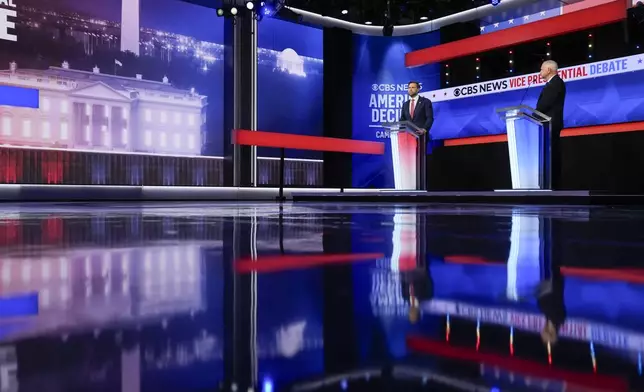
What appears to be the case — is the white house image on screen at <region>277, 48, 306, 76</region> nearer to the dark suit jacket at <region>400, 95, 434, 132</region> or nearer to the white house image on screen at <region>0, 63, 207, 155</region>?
the white house image on screen at <region>0, 63, 207, 155</region>

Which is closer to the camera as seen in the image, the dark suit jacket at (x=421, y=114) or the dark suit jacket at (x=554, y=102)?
the dark suit jacket at (x=554, y=102)

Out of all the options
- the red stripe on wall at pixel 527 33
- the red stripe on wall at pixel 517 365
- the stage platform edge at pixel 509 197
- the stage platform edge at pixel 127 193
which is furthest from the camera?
the stage platform edge at pixel 127 193

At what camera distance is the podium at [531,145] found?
4.64 m

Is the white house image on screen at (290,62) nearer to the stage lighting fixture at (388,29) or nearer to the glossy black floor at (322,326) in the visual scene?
the stage lighting fixture at (388,29)

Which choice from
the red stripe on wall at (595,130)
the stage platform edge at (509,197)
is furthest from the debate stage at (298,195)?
the red stripe on wall at (595,130)

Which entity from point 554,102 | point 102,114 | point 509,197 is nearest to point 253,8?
point 102,114

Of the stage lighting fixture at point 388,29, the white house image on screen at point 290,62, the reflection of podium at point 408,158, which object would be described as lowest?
the reflection of podium at point 408,158

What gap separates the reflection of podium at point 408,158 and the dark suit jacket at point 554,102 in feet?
4.19

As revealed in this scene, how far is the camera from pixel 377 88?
413 inches

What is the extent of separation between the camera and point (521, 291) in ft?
1.45

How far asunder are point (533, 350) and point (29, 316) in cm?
31

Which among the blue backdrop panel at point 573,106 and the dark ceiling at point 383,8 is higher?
the dark ceiling at point 383,8

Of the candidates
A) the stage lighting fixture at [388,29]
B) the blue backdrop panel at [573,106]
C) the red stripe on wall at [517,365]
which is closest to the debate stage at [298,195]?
the blue backdrop panel at [573,106]

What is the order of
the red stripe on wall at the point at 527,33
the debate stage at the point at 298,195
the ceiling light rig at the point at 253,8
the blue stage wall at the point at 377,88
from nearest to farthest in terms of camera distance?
the debate stage at the point at 298,195
the red stripe on wall at the point at 527,33
the ceiling light rig at the point at 253,8
the blue stage wall at the point at 377,88
